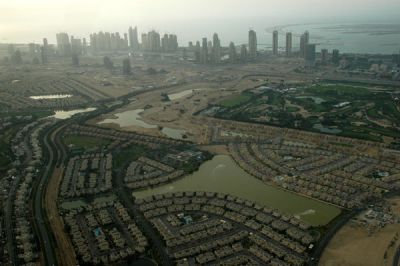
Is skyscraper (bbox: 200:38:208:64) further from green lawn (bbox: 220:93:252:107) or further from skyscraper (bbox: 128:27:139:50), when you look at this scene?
skyscraper (bbox: 128:27:139:50)

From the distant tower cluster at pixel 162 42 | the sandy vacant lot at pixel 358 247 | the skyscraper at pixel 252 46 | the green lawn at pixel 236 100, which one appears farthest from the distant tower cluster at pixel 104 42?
the sandy vacant lot at pixel 358 247

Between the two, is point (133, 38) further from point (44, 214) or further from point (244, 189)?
point (44, 214)

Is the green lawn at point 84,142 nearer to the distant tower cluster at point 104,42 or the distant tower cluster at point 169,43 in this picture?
the distant tower cluster at point 169,43

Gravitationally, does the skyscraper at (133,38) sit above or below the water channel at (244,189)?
above

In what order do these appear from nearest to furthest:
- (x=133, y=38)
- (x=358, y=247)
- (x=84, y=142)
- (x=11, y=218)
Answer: (x=358, y=247) < (x=11, y=218) < (x=84, y=142) < (x=133, y=38)

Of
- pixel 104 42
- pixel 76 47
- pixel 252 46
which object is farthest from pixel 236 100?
pixel 104 42

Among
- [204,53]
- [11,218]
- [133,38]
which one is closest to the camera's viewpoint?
[11,218]
